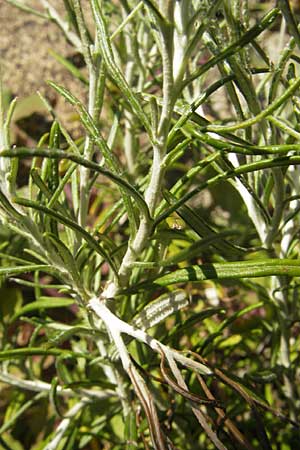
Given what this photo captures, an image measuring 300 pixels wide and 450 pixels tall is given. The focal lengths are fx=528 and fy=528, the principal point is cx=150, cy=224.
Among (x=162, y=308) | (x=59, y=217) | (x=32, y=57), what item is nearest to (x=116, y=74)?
(x=59, y=217)

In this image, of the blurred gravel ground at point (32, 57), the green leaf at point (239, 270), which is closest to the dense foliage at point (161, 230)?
the green leaf at point (239, 270)

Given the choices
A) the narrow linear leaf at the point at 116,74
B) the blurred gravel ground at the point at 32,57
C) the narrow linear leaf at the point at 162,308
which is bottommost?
the narrow linear leaf at the point at 162,308


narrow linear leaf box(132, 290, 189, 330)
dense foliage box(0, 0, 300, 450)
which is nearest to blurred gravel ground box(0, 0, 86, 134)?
dense foliage box(0, 0, 300, 450)

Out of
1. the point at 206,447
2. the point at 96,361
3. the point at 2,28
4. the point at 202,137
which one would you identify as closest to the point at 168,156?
the point at 202,137

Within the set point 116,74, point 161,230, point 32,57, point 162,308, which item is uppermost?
point 32,57

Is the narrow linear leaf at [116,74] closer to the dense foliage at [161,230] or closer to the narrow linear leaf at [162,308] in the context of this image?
the dense foliage at [161,230]

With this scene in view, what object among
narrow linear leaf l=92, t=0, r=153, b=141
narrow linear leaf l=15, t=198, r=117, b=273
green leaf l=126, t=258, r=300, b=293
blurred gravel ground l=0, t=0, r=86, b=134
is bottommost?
green leaf l=126, t=258, r=300, b=293

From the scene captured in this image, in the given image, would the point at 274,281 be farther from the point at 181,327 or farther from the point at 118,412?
the point at 118,412

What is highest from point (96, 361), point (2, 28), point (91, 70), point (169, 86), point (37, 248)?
point (2, 28)

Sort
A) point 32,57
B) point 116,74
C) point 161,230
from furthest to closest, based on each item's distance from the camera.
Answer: point 32,57
point 161,230
point 116,74

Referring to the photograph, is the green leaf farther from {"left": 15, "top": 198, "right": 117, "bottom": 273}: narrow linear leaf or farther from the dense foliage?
{"left": 15, "top": 198, "right": 117, "bottom": 273}: narrow linear leaf

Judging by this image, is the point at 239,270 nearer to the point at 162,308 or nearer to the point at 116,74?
the point at 162,308
